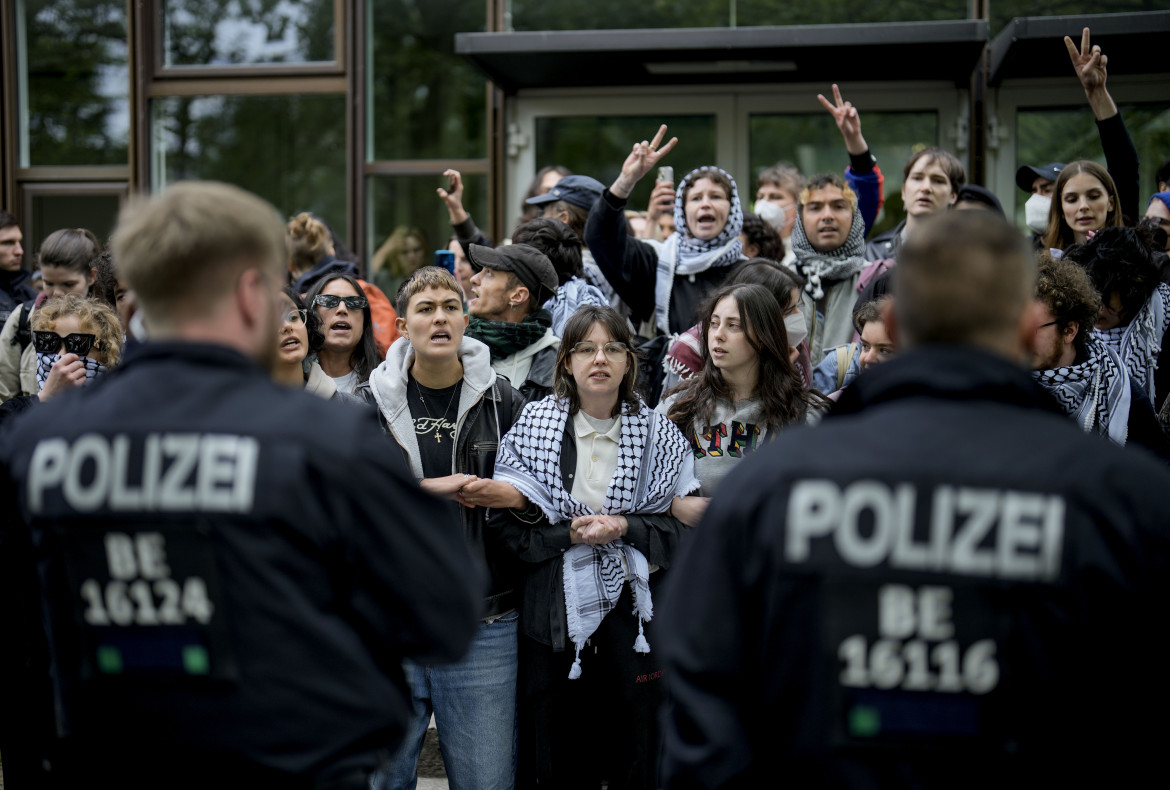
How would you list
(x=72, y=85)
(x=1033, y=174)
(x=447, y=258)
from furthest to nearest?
(x=72, y=85)
(x=1033, y=174)
(x=447, y=258)

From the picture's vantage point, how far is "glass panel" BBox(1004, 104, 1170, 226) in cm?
714

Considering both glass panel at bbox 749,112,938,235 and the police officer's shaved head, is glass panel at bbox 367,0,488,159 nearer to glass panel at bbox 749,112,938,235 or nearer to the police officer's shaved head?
glass panel at bbox 749,112,938,235

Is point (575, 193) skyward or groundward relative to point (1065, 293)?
skyward

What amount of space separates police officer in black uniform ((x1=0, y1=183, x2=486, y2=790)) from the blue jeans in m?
1.78

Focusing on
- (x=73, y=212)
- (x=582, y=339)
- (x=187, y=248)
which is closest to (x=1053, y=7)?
(x=582, y=339)

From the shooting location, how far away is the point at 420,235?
26.4ft

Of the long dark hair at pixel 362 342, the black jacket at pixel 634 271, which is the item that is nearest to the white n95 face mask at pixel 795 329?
the black jacket at pixel 634 271

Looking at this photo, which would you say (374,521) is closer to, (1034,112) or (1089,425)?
(1089,425)

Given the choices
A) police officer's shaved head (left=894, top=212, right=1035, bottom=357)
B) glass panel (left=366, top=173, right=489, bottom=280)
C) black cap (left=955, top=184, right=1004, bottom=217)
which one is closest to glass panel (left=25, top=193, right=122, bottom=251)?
glass panel (left=366, top=173, right=489, bottom=280)

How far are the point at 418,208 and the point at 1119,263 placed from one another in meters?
4.86

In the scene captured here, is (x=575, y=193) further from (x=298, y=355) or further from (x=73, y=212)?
(x=73, y=212)

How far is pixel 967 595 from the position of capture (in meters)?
1.76

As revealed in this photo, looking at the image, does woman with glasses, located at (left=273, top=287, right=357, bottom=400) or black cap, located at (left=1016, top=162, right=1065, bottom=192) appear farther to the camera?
black cap, located at (left=1016, top=162, right=1065, bottom=192)

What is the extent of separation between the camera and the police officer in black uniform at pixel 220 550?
6.15ft
